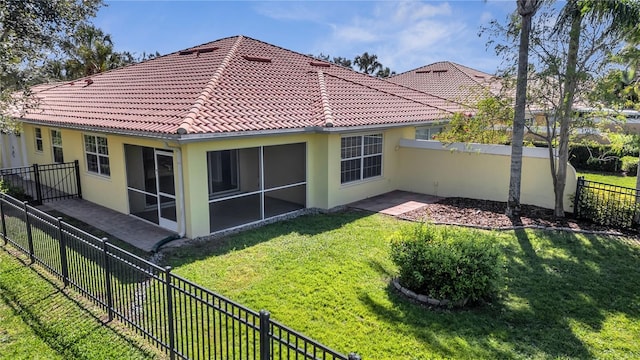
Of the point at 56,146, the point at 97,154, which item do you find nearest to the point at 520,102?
the point at 97,154

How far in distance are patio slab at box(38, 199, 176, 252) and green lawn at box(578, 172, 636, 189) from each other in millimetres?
18009

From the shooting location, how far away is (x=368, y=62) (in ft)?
216

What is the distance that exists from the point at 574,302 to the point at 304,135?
847 cm

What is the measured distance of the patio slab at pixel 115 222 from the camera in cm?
1073

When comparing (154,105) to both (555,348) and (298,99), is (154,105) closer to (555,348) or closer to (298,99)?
(298,99)

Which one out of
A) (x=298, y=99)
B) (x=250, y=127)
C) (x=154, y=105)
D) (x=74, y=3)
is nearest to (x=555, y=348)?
(x=250, y=127)

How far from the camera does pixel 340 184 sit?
46.6ft

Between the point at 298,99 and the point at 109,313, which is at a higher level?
the point at 298,99

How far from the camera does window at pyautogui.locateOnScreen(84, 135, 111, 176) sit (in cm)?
1359

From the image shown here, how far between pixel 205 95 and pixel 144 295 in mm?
6504

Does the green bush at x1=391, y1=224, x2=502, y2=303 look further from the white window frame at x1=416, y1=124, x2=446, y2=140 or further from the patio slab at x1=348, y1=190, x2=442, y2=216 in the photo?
the white window frame at x1=416, y1=124, x2=446, y2=140

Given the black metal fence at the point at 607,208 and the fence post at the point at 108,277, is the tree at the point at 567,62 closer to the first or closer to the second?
the black metal fence at the point at 607,208

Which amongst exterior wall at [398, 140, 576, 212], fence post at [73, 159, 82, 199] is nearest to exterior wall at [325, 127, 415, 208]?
exterior wall at [398, 140, 576, 212]

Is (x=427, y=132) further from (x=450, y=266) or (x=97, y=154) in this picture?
(x=97, y=154)
